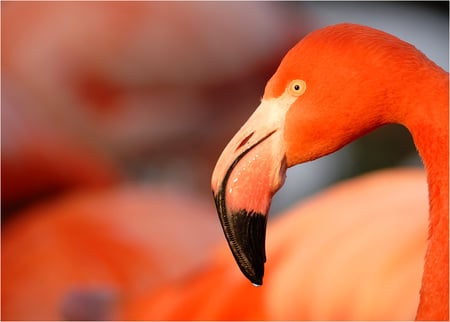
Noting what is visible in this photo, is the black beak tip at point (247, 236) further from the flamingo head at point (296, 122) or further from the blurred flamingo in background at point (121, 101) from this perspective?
the blurred flamingo in background at point (121, 101)

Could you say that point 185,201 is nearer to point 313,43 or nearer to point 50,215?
point 50,215

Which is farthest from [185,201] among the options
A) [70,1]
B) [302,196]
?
[70,1]

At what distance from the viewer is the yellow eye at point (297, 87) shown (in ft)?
2.93

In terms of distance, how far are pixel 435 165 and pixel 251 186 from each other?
0.20m

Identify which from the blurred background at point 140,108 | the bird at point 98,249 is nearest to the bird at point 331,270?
the bird at point 98,249

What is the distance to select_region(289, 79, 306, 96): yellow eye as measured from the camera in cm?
89

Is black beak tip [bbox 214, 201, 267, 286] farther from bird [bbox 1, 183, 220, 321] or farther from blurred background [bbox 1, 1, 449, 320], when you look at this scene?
blurred background [bbox 1, 1, 449, 320]

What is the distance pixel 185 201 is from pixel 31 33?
67 centimetres

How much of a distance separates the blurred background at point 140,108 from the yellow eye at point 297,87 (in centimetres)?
134

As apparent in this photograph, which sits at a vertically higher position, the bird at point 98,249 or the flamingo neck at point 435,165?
the flamingo neck at point 435,165

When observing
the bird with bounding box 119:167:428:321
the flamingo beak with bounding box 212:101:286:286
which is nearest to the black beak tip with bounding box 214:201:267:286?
the flamingo beak with bounding box 212:101:286:286

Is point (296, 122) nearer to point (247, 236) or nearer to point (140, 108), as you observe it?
point (247, 236)

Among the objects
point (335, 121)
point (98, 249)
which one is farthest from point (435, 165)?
point (98, 249)

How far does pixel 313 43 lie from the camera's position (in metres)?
0.88
